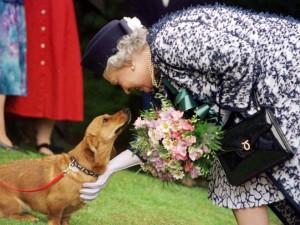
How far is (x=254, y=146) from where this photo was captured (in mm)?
3488

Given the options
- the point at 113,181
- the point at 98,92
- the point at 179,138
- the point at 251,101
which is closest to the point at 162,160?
the point at 179,138

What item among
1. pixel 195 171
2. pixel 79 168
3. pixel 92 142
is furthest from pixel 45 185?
pixel 195 171

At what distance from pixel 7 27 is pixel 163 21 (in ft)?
11.7

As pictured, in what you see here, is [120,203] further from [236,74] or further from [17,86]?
[236,74]

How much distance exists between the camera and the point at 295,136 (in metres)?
3.50

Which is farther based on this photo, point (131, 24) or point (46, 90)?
point (46, 90)

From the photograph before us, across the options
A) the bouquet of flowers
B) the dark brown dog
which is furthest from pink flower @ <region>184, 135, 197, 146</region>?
the dark brown dog

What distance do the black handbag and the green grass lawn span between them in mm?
1696

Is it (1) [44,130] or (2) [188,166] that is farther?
(1) [44,130]

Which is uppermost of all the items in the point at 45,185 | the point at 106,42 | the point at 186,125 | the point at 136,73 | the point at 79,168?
the point at 106,42

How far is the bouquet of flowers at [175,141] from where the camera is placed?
11.6 feet

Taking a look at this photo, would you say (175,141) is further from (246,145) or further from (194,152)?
(246,145)

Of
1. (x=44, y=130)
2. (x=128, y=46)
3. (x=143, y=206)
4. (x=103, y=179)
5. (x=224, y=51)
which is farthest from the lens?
(x=44, y=130)

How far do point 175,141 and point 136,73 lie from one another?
348 mm
